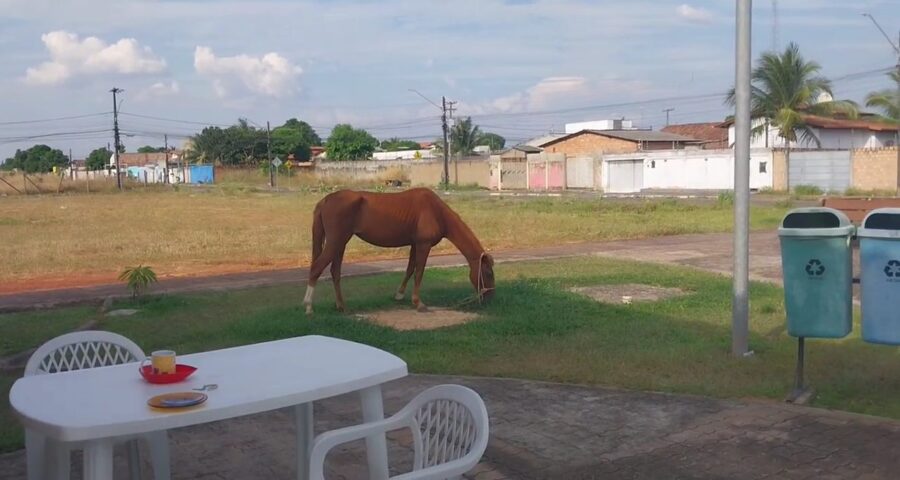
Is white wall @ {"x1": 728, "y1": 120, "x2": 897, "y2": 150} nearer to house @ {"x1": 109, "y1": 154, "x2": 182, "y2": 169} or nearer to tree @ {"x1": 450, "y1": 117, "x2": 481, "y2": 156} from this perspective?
tree @ {"x1": 450, "y1": 117, "x2": 481, "y2": 156}

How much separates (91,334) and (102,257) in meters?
15.5

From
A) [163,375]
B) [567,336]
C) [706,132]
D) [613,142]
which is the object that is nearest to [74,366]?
[163,375]

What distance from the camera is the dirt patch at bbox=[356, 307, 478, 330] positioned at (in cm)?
1009

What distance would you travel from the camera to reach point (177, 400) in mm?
3410

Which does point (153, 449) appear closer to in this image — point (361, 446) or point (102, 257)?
point (361, 446)

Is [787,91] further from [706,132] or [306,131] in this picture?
[306,131]

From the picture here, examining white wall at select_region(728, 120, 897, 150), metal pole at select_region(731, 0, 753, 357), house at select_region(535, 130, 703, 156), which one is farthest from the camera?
house at select_region(535, 130, 703, 156)

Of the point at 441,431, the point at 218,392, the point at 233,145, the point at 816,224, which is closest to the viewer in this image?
the point at 218,392

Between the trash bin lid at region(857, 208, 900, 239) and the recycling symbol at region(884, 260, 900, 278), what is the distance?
0.20 meters

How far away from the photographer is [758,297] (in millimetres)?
11562

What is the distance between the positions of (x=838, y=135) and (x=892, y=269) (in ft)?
162

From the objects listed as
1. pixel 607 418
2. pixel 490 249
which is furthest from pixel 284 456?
pixel 490 249

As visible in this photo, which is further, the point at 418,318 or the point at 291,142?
the point at 291,142

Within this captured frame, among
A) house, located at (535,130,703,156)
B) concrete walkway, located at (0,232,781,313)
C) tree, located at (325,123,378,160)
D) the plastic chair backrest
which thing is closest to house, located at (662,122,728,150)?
house, located at (535,130,703,156)
